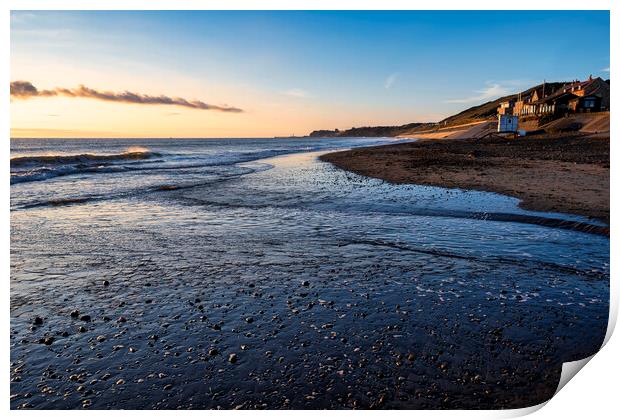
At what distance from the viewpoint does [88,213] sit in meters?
16.0

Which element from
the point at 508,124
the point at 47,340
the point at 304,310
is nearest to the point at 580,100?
the point at 508,124

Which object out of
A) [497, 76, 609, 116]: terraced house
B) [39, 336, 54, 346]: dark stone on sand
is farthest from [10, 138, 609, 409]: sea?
[497, 76, 609, 116]: terraced house

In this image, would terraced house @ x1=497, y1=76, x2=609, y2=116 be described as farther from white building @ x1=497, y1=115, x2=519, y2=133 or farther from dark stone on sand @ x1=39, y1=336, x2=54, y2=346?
dark stone on sand @ x1=39, y1=336, x2=54, y2=346

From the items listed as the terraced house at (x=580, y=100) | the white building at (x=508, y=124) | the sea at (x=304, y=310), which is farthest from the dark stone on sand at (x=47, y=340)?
the terraced house at (x=580, y=100)

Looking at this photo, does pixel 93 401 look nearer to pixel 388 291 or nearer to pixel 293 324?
pixel 293 324

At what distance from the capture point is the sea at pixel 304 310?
4.82m

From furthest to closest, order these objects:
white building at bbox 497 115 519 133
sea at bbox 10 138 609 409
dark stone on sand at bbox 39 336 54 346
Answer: white building at bbox 497 115 519 133 < dark stone on sand at bbox 39 336 54 346 < sea at bbox 10 138 609 409

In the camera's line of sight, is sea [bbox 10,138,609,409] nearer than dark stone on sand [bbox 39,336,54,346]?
Yes

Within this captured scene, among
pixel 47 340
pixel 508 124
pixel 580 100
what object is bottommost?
pixel 47 340

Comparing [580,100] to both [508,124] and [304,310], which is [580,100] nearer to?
[508,124]

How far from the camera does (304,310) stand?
690 cm

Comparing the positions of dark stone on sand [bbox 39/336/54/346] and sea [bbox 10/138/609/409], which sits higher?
sea [bbox 10/138/609/409]

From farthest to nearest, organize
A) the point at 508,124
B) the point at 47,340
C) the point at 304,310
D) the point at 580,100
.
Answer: the point at 580,100 < the point at 508,124 < the point at 304,310 < the point at 47,340

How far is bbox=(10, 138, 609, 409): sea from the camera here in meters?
4.82
